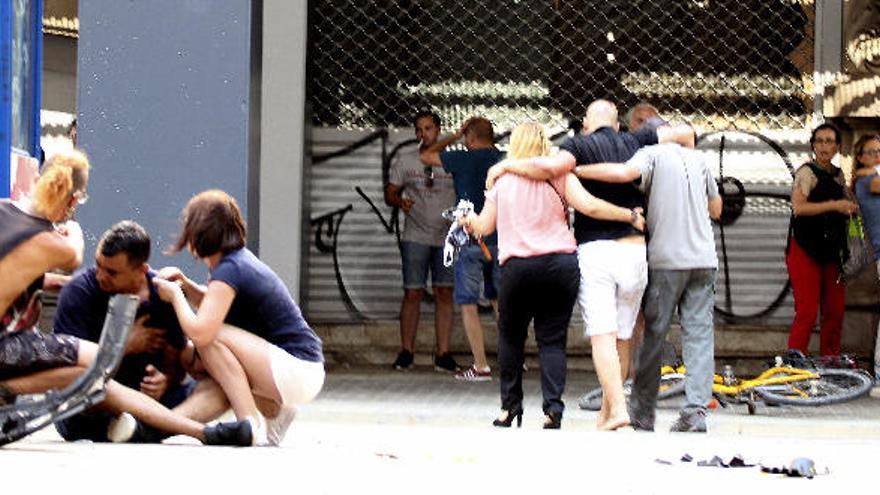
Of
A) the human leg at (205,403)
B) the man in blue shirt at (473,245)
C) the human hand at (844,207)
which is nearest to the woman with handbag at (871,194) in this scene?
the human hand at (844,207)

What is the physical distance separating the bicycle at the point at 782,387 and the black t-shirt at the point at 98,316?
4255 millimetres

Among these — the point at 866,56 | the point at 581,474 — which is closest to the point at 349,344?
the point at 866,56

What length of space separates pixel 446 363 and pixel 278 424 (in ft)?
19.8

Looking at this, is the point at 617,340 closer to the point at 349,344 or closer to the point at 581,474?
the point at 581,474

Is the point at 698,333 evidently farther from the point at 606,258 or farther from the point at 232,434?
the point at 232,434

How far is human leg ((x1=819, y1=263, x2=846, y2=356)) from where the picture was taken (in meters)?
14.2

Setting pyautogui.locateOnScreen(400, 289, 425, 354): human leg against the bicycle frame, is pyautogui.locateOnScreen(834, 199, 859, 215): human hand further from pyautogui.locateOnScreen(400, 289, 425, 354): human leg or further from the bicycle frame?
pyautogui.locateOnScreen(400, 289, 425, 354): human leg

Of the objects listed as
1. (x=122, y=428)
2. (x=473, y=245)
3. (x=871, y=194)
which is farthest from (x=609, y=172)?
(x=871, y=194)

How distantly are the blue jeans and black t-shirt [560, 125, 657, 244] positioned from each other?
1.18 ft

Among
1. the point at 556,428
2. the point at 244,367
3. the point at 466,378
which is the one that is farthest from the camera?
the point at 466,378

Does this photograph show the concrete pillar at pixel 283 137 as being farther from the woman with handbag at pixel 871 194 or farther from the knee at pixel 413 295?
the woman with handbag at pixel 871 194

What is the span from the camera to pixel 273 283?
8.86m

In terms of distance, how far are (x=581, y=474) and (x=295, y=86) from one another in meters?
7.84

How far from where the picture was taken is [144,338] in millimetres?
8633
